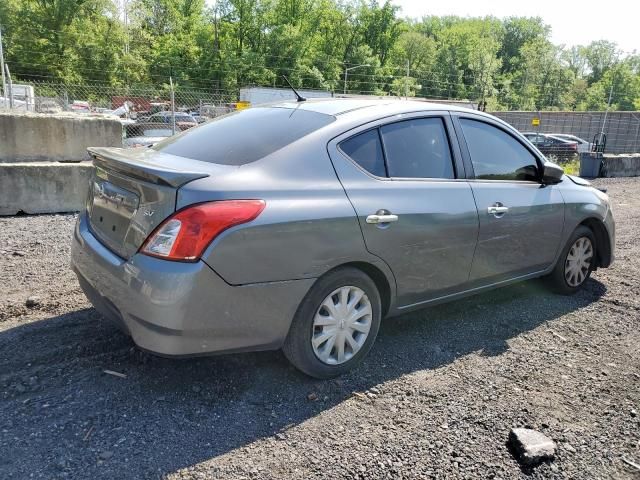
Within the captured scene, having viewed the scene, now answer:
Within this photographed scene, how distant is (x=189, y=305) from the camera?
252cm

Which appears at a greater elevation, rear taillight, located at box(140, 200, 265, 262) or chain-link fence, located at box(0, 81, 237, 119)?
chain-link fence, located at box(0, 81, 237, 119)

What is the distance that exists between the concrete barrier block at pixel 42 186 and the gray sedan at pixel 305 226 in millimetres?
4004

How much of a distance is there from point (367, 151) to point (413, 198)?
43 centimetres

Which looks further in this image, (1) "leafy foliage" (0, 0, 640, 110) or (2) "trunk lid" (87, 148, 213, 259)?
(1) "leafy foliage" (0, 0, 640, 110)

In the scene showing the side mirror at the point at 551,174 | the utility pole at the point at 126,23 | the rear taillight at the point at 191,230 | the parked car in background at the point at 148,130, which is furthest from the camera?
the utility pole at the point at 126,23

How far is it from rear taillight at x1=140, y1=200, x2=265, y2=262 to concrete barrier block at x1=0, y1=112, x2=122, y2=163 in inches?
222

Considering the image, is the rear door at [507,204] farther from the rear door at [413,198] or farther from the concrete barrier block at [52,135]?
the concrete barrier block at [52,135]

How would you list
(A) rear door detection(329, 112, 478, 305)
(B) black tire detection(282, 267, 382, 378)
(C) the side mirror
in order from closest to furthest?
(B) black tire detection(282, 267, 382, 378) < (A) rear door detection(329, 112, 478, 305) < (C) the side mirror

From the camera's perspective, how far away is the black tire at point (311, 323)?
2.90m

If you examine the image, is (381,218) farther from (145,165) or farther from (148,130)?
(148,130)

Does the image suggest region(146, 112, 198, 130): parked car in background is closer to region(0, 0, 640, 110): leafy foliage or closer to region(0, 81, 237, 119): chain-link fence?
region(0, 81, 237, 119): chain-link fence

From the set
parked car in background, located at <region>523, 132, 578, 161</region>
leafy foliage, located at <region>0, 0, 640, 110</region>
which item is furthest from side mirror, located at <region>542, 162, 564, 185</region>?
leafy foliage, located at <region>0, 0, 640, 110</region>

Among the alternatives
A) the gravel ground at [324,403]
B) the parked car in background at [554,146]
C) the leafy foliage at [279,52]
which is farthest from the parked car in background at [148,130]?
the leafy foliage at [279,52]

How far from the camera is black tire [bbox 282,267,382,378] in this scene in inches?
114
